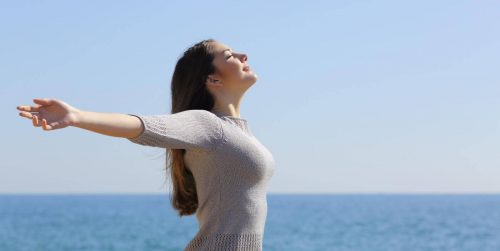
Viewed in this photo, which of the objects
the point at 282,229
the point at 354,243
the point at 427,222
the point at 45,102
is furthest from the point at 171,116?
the point at 427,222

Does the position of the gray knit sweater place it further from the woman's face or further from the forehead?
the forehead

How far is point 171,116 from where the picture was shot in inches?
140

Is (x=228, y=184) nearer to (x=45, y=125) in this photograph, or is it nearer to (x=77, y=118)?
(x=77, y=118)

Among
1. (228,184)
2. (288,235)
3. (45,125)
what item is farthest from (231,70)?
(288,235)

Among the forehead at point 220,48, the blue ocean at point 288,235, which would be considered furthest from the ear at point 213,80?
the blue ocean at point 288,235

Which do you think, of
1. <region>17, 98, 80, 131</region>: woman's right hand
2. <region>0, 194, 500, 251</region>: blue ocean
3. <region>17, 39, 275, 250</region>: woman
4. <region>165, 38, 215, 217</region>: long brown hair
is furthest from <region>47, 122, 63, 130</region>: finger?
<region>0, 194, 500, 251</region>: blue ocean

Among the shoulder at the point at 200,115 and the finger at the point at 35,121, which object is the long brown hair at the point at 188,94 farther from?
the finger at the point at 35,121

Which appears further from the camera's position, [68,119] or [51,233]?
[51,233]

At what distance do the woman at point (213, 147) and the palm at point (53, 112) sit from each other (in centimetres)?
30

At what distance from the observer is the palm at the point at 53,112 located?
2.96 meters

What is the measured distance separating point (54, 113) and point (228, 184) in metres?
1.09

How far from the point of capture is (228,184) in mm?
3910

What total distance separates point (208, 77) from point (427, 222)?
39349 mm

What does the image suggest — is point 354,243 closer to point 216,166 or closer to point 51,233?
point 51,233
